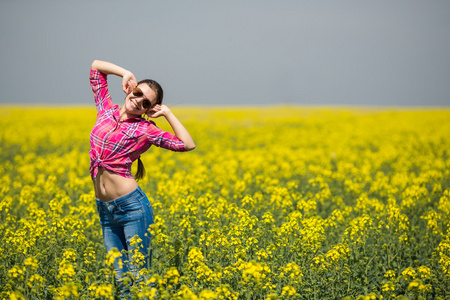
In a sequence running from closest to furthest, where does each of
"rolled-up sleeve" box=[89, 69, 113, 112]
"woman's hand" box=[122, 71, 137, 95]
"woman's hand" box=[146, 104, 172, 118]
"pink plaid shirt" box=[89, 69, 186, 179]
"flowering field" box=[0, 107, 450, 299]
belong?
"woman's hand" box=[146, 104, 172, 118] < "pink plaid shirt" box=[89, 69, 186, 179] < "woman's hand" box=[122, 71, 137, 95] < "rolled-up sleeve" box=[89, 69, 113, 112] < "flowering field" box=[0, 107, 450, 299]

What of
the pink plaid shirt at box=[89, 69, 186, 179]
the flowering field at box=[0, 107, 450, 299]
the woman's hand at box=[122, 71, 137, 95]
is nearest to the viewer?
the pink plaid shirt at box=[89, 69, 186, 179]

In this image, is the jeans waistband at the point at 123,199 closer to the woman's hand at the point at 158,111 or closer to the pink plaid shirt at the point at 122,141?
the pink plaid shirt at the point at 122,141

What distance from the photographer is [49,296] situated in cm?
495

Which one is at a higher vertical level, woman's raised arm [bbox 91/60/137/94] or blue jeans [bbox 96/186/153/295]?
woman's raised arm [bbox 91/60/137/94]

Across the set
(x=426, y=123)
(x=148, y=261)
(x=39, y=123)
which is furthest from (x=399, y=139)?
(x=39, y=123)

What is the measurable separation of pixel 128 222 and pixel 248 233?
2.16 meters

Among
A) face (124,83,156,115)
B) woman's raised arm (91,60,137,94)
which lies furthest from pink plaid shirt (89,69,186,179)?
woman's raised arm (91,60,137,94)

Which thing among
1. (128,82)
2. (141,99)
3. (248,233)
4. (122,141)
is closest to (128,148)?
(122,141)

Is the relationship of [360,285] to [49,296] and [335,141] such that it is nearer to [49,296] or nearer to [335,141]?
[49,296]

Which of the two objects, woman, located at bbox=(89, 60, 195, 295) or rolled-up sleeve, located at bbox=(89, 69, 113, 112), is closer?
woman, located at bbox=(89, 60, 195, 295)

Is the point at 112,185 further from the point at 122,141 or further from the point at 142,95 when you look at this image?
the point at 142,95

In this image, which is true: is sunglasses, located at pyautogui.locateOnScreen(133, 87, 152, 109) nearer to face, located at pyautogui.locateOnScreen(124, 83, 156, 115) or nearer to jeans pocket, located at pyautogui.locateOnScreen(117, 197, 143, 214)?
face, located at pyautogui.locateOnScreen(124, 83, 156, 115)

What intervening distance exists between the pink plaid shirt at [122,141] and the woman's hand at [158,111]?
0.52ft

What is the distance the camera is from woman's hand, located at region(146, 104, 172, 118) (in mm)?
3698
